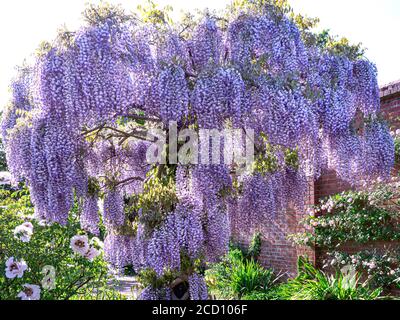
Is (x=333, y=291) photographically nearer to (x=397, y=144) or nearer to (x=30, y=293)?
(x=397, y=144)

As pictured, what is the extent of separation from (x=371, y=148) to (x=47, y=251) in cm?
341

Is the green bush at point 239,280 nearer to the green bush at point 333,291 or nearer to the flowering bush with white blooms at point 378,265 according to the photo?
the green bush at point 333,291

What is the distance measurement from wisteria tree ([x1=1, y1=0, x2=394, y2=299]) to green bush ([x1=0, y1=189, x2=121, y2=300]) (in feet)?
1.28

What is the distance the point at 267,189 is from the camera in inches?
209

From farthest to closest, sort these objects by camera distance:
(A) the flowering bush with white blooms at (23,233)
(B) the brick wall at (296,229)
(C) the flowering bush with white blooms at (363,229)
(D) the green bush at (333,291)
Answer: (B) the brick wall at (296,229) < (C) the flowering bush with white blooms at (363,229) < (D) the green bush at (333,291) < (A) the flowering bush with white blooms at (23,233)

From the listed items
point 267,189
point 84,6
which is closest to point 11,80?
point 84,6

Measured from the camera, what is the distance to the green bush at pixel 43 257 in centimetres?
477

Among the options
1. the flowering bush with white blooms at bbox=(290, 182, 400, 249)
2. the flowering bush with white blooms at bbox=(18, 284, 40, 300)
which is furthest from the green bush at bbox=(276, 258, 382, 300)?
the flowering bush with white blooms at bbox=(18, 284, 40, 300)

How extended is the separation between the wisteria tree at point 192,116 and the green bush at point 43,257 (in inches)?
15.3

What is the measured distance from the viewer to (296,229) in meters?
8.10

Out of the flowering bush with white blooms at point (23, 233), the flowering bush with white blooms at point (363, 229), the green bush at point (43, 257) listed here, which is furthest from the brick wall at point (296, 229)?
the flowering bush with white blooms at point (23, 233)

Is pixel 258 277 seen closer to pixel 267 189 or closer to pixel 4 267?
pixel 267 189

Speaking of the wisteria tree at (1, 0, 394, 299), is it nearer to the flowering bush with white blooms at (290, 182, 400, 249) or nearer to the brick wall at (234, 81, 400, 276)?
the flowering bush with white blooms at (290, 182, 400, 249)

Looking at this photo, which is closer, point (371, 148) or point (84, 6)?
point (84, 6)
